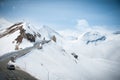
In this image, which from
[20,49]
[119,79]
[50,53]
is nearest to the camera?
[20,49]

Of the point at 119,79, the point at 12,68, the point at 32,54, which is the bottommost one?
the point at 119,79

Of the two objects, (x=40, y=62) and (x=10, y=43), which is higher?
(x=10, y=43)

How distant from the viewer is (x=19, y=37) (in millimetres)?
99500

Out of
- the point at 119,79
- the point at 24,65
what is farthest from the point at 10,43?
the point at 119,79

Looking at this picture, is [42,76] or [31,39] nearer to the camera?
[42,76]

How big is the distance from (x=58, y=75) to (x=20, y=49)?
21413mm

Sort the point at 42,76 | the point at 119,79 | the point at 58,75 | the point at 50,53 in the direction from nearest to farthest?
the point at 42,76, the point at 58,75, the point at 50,53, the point at 119,79

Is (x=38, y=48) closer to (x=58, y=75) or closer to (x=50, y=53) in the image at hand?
(x=50, y=53)

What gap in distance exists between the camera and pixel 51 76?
7675 centimetres

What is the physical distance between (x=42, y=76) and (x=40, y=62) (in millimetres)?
15441

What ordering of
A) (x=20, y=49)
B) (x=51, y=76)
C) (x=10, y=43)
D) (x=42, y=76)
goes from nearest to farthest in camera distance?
(x=42, y=76) → (x=51, y=76) → (x=20, y=49) → (x=10, y=43)

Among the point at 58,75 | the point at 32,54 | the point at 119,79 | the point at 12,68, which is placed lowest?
the point at 119,79

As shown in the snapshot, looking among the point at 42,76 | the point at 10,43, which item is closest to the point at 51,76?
the point at 42,76

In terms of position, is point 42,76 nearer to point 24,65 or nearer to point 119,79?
Result: point 24,65
